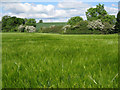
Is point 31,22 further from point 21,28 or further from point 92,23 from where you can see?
point 92,23

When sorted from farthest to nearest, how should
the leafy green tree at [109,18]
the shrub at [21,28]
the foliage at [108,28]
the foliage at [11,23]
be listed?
the foliage at [11,23] → the shrub at [21,28] → the leafy green tree at [109,18] → the foliage at [108,28]

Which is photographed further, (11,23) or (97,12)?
(11,23)

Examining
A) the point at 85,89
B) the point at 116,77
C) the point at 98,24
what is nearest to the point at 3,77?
the point at 85,89

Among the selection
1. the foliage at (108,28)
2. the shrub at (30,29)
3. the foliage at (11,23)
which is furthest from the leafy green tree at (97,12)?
the foliage at (11,23)

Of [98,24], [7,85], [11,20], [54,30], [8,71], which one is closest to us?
[7,85]

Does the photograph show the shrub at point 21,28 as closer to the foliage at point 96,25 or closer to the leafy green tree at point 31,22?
the leafy green tree at point 31,22

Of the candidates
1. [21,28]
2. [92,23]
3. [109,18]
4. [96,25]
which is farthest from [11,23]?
[109,18]

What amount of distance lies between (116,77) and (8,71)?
4.66 feet

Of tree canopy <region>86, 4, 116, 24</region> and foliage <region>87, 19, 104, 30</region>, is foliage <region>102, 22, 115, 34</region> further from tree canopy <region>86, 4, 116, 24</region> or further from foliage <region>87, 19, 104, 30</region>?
tree canopy <region>86, 4, 116, 24</region>

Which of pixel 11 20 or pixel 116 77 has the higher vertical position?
pixel 11 20

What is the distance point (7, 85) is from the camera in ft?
4.25

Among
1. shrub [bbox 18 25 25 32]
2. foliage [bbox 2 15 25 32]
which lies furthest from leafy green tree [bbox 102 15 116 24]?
foliage [bbox 2 15 25 32]

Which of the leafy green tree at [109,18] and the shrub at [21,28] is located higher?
the leafy green tree at [109,18]

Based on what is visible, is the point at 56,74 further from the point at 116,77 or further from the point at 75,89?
the point at 116,77
